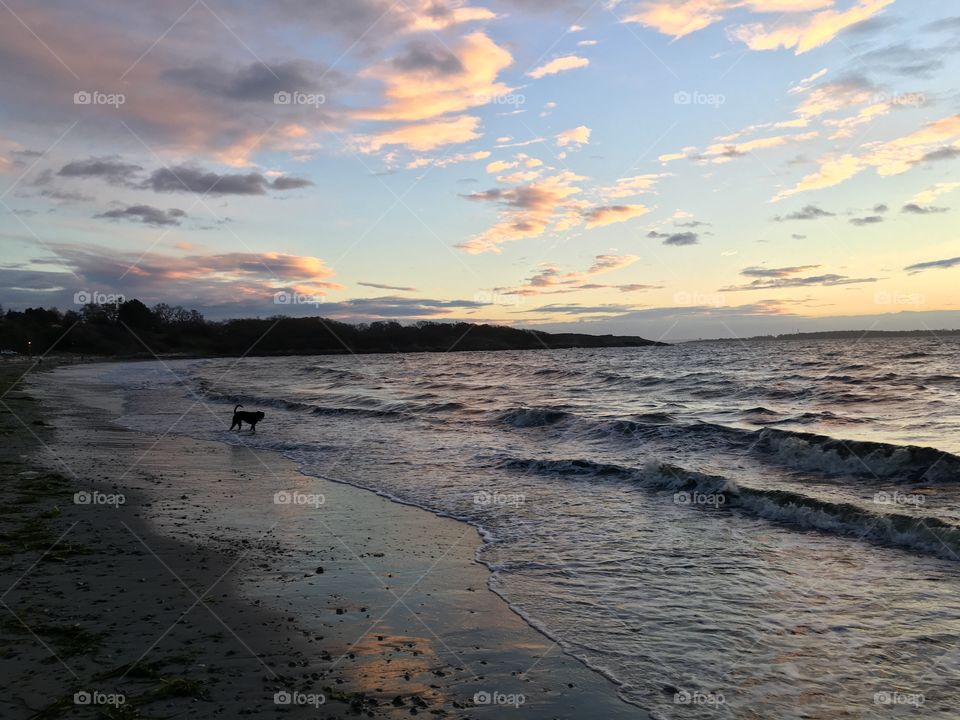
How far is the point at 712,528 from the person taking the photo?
11.2 m

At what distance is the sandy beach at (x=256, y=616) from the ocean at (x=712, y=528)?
767mm

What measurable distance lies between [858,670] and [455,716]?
379 cm

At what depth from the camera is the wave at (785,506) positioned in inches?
400

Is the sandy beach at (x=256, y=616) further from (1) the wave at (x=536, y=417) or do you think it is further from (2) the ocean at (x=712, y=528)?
(1) the wave at (x=536, y=417)

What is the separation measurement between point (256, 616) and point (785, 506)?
9.94 m

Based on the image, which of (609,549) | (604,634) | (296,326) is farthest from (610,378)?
(296,326)

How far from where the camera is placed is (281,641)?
5.93 metres

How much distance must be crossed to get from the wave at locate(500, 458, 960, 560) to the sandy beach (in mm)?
5724

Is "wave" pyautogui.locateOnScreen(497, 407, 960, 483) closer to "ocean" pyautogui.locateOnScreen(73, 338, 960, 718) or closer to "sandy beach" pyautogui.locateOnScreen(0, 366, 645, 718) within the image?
"ocean" pyautogui.locateOnScreen(73, 338, 960, 718)

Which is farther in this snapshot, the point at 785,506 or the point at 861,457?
the point at 861,457

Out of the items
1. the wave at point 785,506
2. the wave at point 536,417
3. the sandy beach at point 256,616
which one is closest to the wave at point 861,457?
the wave at point 785,506

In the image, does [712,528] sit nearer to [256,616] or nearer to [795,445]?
[256,616]

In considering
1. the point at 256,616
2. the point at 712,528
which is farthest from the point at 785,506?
the point at 256,616

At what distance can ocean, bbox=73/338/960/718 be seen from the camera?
583 cm
